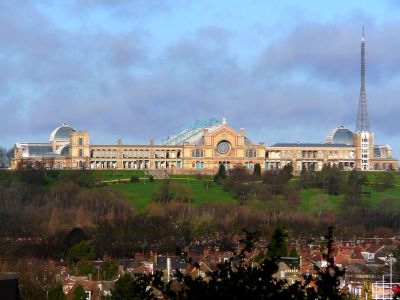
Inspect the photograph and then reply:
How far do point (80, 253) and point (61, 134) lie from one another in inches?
4249

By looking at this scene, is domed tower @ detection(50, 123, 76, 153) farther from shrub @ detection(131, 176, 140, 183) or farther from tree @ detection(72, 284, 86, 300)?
tree @ detection(72, 284, 86, 300)

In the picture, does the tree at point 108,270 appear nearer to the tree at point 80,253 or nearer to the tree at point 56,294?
the tree at point 80,253

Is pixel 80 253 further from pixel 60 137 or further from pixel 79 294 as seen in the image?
pixel 60 137

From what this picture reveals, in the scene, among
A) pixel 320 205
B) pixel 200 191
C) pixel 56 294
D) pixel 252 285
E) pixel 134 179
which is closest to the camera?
pixel 252 285

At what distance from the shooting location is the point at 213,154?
162m

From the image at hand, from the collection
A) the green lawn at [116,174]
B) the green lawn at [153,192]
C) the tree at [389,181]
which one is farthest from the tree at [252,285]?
the green lawn at [116,174]

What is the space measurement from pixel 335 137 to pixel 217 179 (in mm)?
42684

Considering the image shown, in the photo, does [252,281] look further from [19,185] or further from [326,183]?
[326,183]

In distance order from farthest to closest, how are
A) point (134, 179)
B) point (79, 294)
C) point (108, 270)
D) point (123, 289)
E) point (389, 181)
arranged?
point (134, 179) → point (389, 181) → point (108, 270) → point (79, 294) → point (123, 289)

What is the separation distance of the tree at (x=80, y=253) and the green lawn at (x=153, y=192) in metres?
38.6

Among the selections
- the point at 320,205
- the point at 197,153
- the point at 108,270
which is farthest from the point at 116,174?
the point at 108,270

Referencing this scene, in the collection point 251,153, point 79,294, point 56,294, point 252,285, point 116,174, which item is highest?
point 251,153

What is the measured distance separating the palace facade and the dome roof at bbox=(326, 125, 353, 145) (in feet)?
13.9

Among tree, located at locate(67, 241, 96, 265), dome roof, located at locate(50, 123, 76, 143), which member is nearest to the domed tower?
dome roof, located at locate(50, 123, 76, 143)
